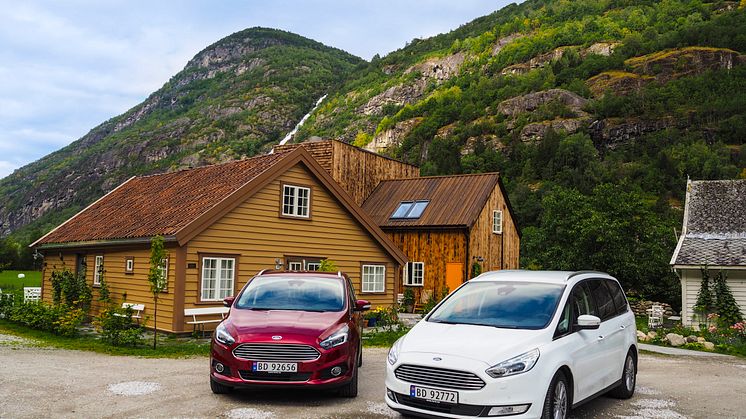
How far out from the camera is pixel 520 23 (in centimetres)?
15850

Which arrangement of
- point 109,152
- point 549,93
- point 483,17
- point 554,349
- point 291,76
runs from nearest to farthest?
point 554,349 → point 549,93 → point 109,152 → point 291,76 → point 483,17

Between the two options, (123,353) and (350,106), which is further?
(350,106)

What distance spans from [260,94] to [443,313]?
155 metres

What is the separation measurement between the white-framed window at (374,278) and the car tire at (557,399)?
15.9m

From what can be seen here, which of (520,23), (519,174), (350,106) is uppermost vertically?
(520,23)

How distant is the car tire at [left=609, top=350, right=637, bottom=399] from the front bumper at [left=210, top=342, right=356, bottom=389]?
12.5ft

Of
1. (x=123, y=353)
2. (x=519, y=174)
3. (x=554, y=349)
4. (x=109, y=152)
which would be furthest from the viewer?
(x=109, y=152)

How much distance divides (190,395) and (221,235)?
378 inches

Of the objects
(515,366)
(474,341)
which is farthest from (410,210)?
(515,366)

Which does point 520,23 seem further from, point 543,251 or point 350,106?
point 543,251

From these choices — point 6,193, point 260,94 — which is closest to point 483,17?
point 260,94

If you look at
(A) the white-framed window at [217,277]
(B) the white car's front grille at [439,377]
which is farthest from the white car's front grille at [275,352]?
(A) the white-framed window at [217,277]

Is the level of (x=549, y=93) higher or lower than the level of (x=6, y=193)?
higher

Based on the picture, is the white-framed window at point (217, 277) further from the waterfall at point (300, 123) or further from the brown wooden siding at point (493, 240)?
the waterfall at point (300, 123)
